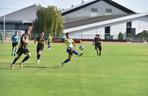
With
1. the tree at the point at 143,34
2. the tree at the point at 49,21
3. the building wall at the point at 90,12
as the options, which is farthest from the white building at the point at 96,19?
the tree at the point at 49,21

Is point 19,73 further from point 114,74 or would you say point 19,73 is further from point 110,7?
point 110,7

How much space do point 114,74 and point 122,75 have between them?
1.71 feet

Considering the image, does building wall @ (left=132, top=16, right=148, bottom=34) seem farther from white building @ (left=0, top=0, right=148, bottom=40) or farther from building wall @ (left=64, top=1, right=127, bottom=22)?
building wall @ (left=64, top=1, right=127, bottom=22)

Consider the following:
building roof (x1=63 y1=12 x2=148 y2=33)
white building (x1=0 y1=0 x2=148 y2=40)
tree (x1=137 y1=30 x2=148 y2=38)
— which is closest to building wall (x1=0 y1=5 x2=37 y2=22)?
white building (x1=0 y1=0 x2=148 y2=40)

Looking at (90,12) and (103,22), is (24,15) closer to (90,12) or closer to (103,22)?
(90,12)

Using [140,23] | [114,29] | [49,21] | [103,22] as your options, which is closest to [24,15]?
[49,21]

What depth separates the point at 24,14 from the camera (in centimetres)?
12588

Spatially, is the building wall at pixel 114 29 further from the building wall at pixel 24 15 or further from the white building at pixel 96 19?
the building wall at pixel 24 15

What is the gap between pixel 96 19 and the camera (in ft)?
371

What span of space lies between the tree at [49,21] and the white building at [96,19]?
3.31 meters

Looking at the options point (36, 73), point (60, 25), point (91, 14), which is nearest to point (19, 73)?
point (36, 73)

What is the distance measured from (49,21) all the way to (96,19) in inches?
601

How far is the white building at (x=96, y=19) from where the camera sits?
105062mm

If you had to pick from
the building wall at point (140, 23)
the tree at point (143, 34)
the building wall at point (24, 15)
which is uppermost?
the building wall at point (24, 15)
